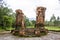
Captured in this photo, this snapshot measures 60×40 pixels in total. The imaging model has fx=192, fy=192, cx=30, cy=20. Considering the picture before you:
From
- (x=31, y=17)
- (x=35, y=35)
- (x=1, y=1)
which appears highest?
(x=1, y=1)

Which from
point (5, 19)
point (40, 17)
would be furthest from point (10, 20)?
point (40, 17)

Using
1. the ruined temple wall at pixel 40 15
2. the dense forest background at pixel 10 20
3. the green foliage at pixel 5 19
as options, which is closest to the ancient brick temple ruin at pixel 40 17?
the ruined temple wall at pixel 40 15

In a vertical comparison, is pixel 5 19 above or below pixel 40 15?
below

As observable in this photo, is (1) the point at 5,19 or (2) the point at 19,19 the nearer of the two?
(2) the point at 19,19

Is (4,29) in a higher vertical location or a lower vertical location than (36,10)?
lower

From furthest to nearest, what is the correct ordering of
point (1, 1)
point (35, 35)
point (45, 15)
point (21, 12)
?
point (1, 1) < point (45, 15) < point (21, 12) < point (35, 35)

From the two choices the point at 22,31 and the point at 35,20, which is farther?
the point at 35,20

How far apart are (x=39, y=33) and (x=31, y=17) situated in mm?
1456

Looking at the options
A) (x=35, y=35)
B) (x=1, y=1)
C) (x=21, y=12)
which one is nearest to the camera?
(x=35, y=35)

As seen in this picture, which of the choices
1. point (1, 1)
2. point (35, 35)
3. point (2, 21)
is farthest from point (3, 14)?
point (35, 35)

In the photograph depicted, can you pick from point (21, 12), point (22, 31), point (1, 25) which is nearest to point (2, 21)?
point (1, 25)

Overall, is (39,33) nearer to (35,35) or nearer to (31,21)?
(35,35)

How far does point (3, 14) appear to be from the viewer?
6809 millimetres

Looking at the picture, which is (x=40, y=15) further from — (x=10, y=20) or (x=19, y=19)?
(x=10, y=20)
